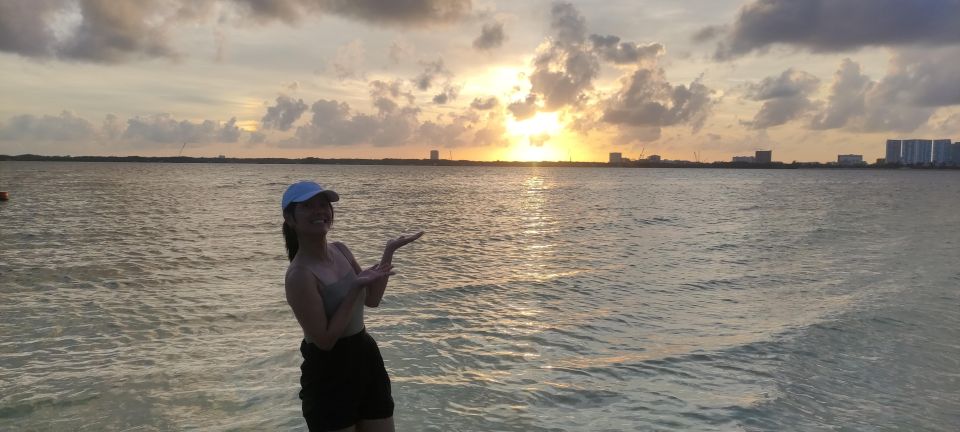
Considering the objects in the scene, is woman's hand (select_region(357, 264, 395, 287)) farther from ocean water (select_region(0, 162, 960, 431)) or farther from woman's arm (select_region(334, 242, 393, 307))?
ocean water (select_region(0, 162, 960, 431))

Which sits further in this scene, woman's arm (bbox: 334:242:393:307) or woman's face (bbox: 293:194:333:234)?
woman's arm (bbox: 334:242:393:307)

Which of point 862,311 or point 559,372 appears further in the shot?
point 862,311

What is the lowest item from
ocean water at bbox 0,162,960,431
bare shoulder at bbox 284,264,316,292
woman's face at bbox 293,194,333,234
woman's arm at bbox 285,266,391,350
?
ocean water at bbox 0,162,960,431

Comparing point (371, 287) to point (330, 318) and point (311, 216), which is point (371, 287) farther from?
point (311, 216)

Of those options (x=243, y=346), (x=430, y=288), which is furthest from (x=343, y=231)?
(x=243, y=346)

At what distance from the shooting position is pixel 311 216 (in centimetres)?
382

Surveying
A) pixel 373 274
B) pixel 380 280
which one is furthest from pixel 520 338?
pixel 373 274

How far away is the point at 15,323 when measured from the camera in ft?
38.9

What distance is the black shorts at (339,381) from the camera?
13.0 ft

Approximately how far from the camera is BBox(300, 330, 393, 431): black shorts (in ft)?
13.0

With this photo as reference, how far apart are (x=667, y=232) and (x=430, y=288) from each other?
794 inches

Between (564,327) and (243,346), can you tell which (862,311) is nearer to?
(564,327)

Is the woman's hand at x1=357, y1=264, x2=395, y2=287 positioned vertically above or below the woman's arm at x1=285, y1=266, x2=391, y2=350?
above

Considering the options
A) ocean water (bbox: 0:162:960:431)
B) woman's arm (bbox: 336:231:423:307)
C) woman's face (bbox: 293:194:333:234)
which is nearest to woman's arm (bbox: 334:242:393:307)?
woman's arm (bbox: 336:231:423:307)
